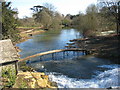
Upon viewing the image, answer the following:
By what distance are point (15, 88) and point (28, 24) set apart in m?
57.2

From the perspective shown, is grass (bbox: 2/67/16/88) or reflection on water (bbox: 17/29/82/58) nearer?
grass (bbox: 2/67/16/88)

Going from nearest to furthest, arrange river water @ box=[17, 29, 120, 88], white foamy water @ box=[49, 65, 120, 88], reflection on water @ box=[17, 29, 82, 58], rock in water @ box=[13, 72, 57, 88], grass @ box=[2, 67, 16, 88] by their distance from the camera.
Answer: grass @ box=[2, 67, 16, 88], rock in water @ box=[13, 72, 57, 88], white foamy water @ box=[49, 65, 120, 88], river water @ box=[17, 29, 120, 88], reflection on water @ box=[17, 29, 82, 58]

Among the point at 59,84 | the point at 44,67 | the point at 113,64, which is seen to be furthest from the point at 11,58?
the point at 113,64

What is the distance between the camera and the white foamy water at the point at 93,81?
11.0 meters

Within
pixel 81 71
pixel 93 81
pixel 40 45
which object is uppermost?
pixel 40 45

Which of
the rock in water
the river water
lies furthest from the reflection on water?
the rock in water

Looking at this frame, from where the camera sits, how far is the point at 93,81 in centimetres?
1190

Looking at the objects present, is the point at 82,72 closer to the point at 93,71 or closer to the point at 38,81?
the point at 93,71

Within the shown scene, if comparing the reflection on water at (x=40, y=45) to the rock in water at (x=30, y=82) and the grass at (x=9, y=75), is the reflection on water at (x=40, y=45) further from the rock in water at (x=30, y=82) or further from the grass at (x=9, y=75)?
the rock in water at (x=30, y=82)

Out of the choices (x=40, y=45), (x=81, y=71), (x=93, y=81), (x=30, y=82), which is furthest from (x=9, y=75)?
(x=40, y=45)

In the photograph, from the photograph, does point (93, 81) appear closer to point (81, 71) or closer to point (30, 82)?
A: point (81, 71)

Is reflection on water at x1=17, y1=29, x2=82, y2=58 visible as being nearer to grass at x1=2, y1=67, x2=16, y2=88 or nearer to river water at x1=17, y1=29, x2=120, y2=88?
river water at x1=17, y1=29, x2=120, y2=88

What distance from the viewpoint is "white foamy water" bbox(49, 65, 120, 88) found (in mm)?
11039

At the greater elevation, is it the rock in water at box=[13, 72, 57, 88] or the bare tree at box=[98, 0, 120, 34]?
the bare tree at box=[98, 0, 120, 34]
